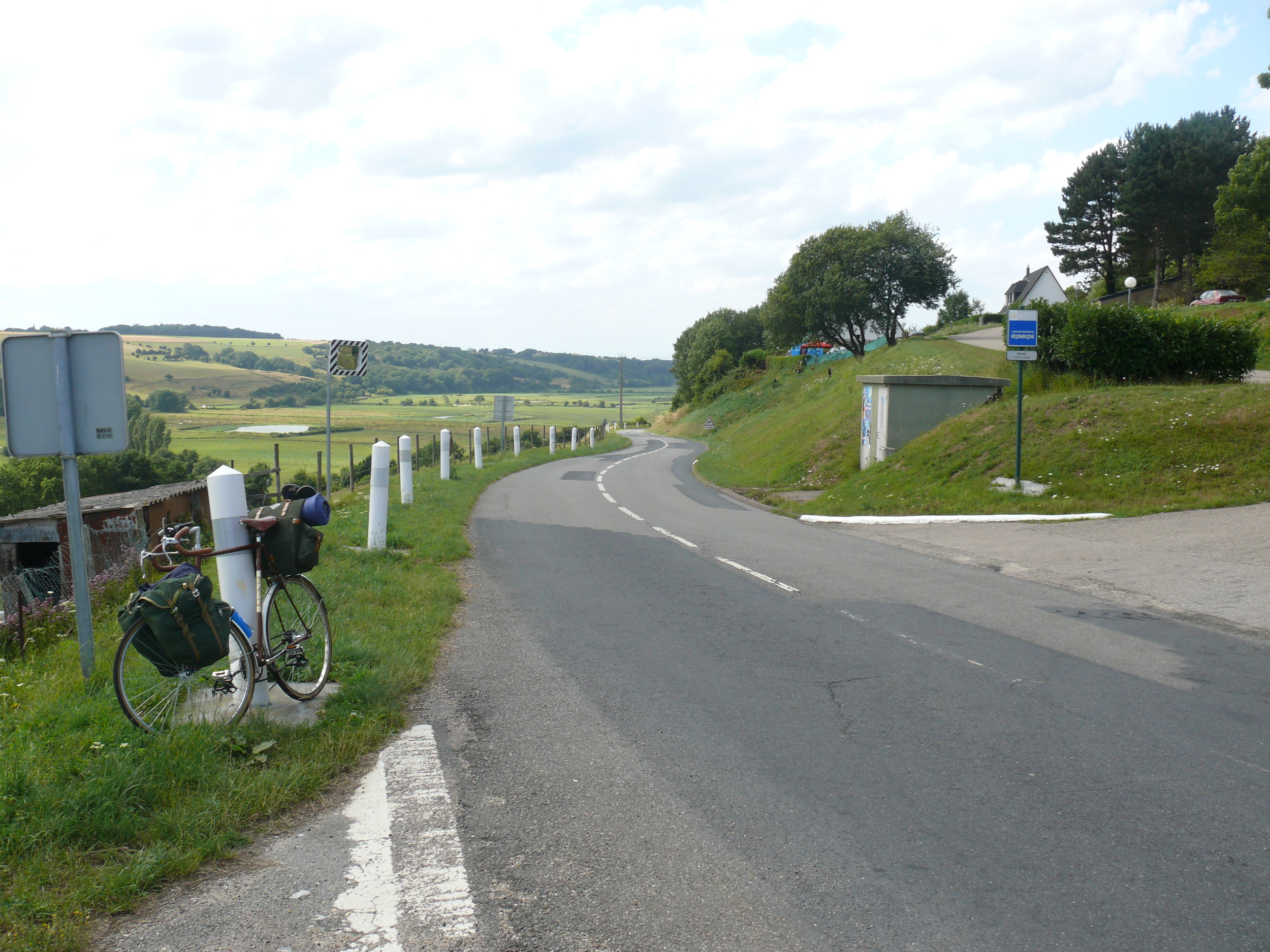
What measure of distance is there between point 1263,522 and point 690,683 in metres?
10.0

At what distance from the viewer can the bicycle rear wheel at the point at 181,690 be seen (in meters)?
4.31

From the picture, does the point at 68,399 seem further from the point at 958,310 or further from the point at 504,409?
the point at 958,310

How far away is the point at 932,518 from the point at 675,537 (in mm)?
4696

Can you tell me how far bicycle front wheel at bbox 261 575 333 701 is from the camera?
16.7ft

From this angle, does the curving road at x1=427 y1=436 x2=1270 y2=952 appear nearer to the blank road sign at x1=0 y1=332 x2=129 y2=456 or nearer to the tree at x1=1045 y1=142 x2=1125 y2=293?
the blank road sign at x1=0 y1=332 x2=129 y2=456

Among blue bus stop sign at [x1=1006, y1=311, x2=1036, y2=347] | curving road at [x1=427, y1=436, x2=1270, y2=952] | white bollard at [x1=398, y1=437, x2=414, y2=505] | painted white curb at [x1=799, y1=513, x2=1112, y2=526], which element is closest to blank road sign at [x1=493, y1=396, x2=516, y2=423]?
white bollard at [x1=398, y1=437, x2=414, y2=505]

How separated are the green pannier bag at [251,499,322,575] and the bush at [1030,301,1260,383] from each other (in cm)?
1938

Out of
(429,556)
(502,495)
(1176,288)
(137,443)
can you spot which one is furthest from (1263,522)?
(1176,288)

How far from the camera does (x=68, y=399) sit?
15.4 feet

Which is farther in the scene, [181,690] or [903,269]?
[903,269]

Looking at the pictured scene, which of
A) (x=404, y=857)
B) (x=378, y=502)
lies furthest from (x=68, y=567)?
(x=404, y=857)

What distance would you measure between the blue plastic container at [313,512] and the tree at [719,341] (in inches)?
3836

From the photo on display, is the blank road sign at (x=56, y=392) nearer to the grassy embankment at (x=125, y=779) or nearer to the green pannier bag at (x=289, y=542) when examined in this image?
the green pannier bag at (x=289, y=542)

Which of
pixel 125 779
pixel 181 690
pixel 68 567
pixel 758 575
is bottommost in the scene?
pixel 68 567
